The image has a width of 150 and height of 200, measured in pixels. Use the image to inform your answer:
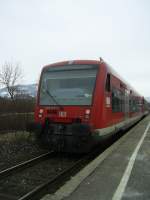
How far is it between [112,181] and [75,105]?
159 inches

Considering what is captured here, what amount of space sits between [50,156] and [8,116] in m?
10.2

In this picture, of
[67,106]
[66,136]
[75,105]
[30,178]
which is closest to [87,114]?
[75,105]

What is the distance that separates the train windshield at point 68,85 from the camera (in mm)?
10030

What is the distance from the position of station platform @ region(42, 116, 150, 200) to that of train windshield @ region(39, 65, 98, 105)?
2098 mm

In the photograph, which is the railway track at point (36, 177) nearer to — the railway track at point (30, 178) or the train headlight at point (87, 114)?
the railway track at point (30, 178)

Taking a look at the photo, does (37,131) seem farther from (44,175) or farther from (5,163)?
(44,175)

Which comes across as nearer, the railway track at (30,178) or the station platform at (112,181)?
the station platform at (112,181)

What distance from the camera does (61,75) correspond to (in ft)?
34.9

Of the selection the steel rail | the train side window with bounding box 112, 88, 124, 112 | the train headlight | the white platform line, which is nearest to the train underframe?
the train headlight

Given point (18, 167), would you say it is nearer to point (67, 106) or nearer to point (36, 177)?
point (36, 177)

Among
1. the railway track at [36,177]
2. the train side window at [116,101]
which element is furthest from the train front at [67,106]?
the train side window at [116,101]

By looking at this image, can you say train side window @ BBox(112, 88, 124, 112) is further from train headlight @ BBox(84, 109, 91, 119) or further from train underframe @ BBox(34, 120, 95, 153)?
train underframe @ BBox(34, 120, 95, 153)

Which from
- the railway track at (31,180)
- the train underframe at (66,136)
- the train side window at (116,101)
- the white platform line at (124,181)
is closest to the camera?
the white platform line at (124,181)

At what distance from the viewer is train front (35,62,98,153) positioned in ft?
31.4
